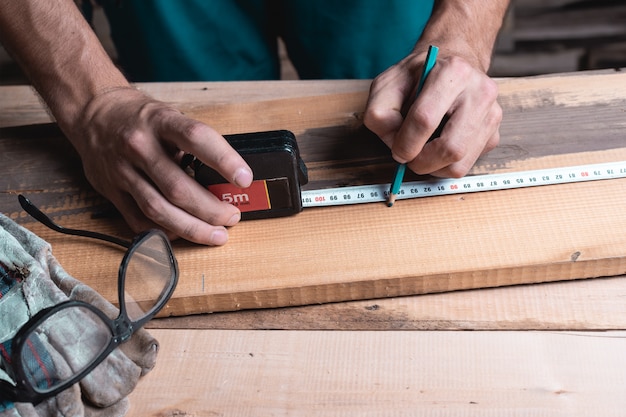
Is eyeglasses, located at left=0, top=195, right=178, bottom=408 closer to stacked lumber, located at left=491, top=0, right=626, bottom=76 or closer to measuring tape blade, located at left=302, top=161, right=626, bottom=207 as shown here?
measuring tape blade, located at left=302, top=161, right=626, bottom=207

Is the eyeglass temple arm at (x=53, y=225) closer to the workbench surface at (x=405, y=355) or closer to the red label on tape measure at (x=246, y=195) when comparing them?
the workbench surface at (x=405, y=355)

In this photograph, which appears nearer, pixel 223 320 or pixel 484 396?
→ pixel 484 396

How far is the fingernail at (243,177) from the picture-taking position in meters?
1.14

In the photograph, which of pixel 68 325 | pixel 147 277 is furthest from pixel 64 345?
pixel 147 277

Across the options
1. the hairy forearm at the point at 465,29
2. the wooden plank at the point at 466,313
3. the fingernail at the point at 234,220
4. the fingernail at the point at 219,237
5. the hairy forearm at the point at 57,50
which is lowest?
the wooden plank at the point at 466,313

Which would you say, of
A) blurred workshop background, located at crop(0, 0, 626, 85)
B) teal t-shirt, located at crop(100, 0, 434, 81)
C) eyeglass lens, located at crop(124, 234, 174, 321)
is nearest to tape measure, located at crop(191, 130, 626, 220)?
eyeglass lens, located at crop(124, 234, 174, 321)

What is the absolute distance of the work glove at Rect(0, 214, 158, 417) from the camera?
1009 mm

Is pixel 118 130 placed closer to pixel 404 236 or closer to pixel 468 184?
pixel 404 236

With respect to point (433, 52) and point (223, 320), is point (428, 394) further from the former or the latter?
point (433, 52)

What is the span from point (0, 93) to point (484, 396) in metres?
1.45

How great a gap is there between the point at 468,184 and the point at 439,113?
0.19m

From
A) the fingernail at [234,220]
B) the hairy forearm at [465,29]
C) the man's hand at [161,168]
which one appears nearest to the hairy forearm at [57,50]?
the man's hand at [161,168]

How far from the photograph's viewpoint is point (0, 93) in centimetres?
177

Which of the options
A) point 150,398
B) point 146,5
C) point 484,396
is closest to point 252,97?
point 146,5
